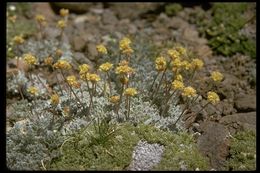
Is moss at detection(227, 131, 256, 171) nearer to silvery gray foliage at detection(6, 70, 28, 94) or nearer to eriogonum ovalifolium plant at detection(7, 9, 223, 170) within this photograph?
eriogonum ovalifolium plant at detection(7, 9, 223, 170)

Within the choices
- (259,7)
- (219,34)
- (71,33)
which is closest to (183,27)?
(219,34)

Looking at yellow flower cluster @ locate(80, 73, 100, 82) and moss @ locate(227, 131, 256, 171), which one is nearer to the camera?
moss @ locate(227, 131, 256, 171)

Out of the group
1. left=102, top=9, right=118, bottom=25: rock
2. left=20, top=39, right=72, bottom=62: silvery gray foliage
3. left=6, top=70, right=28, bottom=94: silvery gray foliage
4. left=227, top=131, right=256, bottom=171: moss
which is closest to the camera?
left=227, top=131, right=256, bottom=171: moss

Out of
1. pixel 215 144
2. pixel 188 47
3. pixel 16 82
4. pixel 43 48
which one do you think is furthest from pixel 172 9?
pixel 215 144

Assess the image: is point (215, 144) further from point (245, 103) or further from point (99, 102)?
point (99, 102)

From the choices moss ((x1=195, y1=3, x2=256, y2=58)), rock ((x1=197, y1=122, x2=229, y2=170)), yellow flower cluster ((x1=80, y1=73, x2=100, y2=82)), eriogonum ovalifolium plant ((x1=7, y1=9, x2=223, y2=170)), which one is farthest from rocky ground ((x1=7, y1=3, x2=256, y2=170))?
yellow flower cluster ((x1=80, y1=73, x2=100, y2=82))

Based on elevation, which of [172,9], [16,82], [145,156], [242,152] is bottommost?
[242,152]
